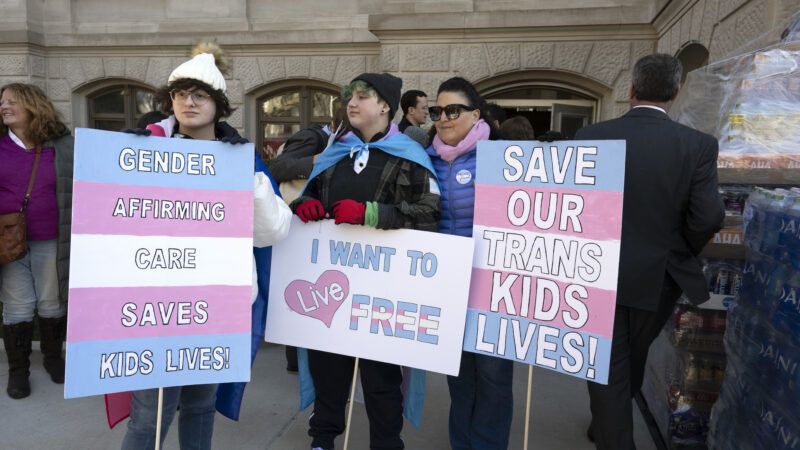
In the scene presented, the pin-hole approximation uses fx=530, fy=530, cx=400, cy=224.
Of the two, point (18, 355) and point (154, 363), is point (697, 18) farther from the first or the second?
point (18, 355)

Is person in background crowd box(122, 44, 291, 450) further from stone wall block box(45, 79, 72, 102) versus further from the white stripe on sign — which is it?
stone wall block box(45, 79, 72, 102)

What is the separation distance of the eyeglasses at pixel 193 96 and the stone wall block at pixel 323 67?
6.11 m

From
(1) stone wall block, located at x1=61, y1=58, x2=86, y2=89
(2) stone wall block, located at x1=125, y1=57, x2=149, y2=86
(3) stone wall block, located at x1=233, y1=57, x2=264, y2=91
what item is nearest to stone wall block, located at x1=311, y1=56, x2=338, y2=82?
(3) stone wall block, located at x1=233, y1=57, x2=264, y2=91

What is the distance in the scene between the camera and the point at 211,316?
1929mm

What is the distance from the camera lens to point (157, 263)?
186 centimetres

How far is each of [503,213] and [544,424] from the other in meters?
1.58

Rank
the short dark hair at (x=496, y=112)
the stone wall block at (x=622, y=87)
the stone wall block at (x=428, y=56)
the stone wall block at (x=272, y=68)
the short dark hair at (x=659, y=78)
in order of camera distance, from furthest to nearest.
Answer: the stone wall block at (x=272, y=68) → the stone wall block at (x=428, y=56) → the stone wall block at (x=622, y=87) → the short dark hair at (x=496, y=112) → the short dark hair at (x=659, y=78)

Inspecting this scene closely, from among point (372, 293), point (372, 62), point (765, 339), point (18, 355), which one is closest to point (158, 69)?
point (372, 62)

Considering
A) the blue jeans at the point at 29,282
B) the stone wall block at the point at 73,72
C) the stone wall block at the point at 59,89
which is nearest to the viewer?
the blue jeans at the point at 29,282

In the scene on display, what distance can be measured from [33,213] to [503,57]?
564cm

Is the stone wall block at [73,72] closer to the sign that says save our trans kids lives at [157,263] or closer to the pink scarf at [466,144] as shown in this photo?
the sign that says save our trans kids lives at [157,263]

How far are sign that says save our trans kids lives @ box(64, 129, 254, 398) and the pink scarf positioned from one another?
86cm

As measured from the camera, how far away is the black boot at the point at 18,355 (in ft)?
10.6

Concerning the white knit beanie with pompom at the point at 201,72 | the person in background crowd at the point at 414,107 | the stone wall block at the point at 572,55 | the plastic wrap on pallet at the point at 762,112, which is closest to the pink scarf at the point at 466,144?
the white knit beanie with pompom at the point at 201,72
